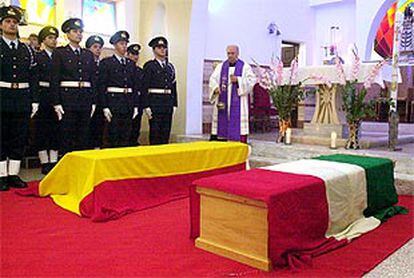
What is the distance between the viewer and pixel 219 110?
5957mm

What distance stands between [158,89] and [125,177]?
2.35 meters

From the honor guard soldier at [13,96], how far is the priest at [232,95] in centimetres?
248

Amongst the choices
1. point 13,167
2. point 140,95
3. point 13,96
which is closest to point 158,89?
point 140,95

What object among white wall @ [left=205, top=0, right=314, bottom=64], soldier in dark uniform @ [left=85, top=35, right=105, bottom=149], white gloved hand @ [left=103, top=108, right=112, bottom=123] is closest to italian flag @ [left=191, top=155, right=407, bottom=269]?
white gloved hand @ [left=103, top=108, right=112, bottom=123]

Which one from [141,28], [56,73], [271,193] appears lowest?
[271,193]

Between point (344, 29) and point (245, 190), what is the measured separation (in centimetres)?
854

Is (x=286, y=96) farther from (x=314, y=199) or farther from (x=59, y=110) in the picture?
(x=314, y=199)

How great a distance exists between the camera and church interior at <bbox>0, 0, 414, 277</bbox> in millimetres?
2465

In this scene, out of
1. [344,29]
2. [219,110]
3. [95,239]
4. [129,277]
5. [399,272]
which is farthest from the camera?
[344,29]

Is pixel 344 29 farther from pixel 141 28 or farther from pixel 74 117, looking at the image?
pixel 74 117

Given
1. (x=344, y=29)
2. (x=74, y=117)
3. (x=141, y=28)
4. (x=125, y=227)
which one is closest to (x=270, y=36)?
(x=344, y=29)

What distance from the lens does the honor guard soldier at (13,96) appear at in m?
4.13

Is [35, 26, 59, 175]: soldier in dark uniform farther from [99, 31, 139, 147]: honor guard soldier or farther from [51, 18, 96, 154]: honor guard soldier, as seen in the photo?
[99, 31, 139, 147]: honor guard soldier

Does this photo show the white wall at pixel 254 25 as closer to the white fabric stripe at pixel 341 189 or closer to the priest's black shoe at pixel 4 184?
the priest's black shoe at pixel 4 184
